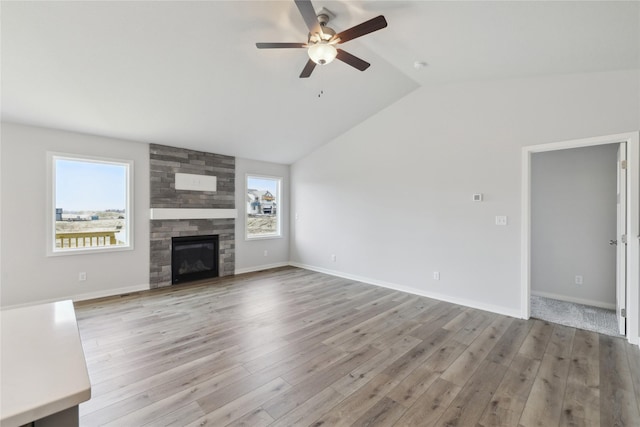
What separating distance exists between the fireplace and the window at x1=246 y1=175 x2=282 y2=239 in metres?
0.87

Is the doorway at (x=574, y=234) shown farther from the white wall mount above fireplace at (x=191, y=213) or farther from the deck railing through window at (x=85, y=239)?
the deck railing through window at (x=85, y=239)

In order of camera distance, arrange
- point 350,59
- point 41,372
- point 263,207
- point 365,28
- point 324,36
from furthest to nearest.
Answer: point 263,207
point 350,59
point 324,36
point 365,28
point 41,372

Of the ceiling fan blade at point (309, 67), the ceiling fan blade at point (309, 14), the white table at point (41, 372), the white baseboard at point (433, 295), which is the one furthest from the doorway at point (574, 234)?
the white table at point (41, 372)

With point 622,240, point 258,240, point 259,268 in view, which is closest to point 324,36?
point 622,240

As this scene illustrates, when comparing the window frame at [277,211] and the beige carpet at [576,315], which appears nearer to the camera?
the beige carpet at [576,315]

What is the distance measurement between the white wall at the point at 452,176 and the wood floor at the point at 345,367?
734mm

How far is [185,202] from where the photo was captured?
5.29m

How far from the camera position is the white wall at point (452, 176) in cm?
340

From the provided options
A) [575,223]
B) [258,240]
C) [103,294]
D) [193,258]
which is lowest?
[103,294]

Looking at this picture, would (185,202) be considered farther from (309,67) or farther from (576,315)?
(576,315)

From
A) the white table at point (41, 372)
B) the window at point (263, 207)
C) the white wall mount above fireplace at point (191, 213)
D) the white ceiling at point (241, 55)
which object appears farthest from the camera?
the window at point (263, 207)

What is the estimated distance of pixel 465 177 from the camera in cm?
418

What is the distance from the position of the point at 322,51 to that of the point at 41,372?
270 centimetres

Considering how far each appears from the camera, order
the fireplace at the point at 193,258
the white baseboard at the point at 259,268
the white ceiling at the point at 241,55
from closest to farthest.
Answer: the white ceiling at the point at 241,55
the fireplace at the point at 193,258
the white baseboard at the point at 259,268
